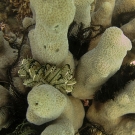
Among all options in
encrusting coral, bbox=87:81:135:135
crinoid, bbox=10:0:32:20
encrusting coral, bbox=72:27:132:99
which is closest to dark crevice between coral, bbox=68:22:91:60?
encrusting coral, bbox=72:27:132:99

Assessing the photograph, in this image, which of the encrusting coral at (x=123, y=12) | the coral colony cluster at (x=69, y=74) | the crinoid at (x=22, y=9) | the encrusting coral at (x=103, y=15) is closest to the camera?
the coral colony cluster at (x=69, y=74)

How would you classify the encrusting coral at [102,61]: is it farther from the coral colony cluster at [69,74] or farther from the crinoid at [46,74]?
the crinoid at [46,74]

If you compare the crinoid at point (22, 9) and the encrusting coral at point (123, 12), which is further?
the crinoid at point (22, 9)

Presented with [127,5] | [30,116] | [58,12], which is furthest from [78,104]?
[127,5]

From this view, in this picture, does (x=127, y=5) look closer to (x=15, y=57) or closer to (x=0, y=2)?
(x=15, y=57)

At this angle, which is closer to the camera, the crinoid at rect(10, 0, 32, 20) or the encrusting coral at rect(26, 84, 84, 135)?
the encrusting coral at rect(26, 84, 84, 135)

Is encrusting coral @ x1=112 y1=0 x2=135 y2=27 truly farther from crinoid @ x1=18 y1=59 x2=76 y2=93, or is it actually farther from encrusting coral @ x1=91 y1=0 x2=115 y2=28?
crinoid @ x1=18 y1=59 x2=76 y2=93

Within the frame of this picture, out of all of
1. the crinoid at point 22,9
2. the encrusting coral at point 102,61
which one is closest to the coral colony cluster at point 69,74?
the encrusting coral at point 102,61

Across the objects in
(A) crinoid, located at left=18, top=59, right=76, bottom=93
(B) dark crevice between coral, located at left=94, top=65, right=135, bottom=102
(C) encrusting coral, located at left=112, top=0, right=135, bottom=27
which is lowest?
(B) dark crevice between coral, located at left=94, top=65, right=135, bottom=102
